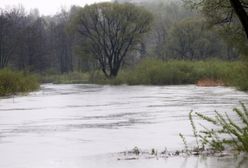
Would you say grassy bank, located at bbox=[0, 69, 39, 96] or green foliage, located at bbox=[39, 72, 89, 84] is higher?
grassy bank, located at bbox=[0, 69, 39, 96]

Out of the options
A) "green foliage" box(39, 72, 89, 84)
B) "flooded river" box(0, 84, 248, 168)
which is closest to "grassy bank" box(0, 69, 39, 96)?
"flooded river" box(0, 84, 248, 168)

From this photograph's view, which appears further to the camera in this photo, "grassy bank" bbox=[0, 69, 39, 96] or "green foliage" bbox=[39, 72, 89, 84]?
"green foliage" bbox=[39, 72, 89, 84]

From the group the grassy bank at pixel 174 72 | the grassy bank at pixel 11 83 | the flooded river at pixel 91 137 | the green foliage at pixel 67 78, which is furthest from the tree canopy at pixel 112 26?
the flooded river at pixel 91 137

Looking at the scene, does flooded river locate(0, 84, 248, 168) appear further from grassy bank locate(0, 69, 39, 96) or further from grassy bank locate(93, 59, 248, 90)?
grassy bank locate(93, 59, 248, 90)

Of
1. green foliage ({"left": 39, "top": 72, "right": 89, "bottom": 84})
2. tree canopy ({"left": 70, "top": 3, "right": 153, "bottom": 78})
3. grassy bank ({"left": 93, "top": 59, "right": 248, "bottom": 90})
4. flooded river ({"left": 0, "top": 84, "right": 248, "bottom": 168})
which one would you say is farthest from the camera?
green foliage ({"left": 39, "top": 72, "right": 89, "bottom": 84})

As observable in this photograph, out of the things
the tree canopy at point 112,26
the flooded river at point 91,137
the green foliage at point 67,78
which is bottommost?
the green foliage at point 67,78

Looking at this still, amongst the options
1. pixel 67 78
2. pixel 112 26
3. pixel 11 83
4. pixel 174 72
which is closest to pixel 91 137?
pixel 11 83

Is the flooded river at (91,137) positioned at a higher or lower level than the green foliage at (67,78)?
higher

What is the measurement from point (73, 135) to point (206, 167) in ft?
21.4

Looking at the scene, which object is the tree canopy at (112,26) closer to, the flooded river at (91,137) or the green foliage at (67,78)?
the green foliage at (67,78)

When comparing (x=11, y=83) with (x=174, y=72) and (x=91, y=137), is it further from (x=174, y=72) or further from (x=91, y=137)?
(x=91, y=137)

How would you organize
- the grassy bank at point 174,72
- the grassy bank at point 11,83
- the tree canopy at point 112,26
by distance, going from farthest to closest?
the tree canopy at point 112,26 < the grassy bank at point 174,72 < the grassy bank at point 11,83

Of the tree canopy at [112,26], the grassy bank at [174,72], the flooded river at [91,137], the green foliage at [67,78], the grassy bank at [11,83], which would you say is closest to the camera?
the flooded river at [91,137]

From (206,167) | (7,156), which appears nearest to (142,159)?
(206,167)
